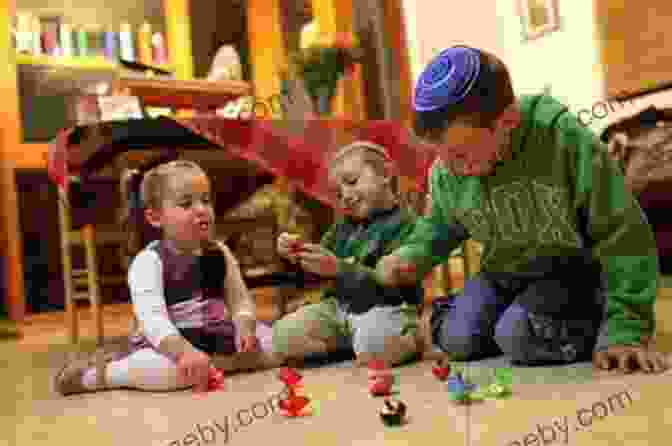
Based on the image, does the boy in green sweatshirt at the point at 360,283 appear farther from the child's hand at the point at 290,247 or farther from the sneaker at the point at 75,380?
the sneaker at the point at 75,380

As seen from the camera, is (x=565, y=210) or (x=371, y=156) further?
(x=371, y=156)

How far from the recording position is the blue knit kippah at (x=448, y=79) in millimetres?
871

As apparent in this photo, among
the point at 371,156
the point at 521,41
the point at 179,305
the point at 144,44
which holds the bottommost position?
the point at 179,305

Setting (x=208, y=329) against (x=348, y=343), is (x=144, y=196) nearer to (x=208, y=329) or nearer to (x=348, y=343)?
(x=208, y=329)

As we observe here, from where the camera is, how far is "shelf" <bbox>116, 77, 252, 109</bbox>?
8.12 ft

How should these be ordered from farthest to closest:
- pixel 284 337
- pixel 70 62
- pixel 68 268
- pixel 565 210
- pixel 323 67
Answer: pixel 70 62
pixel 323 67
pixel 68 268
pixel 284 337
pixel 565 210

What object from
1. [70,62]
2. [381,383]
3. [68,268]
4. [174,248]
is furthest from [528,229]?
[70,62]

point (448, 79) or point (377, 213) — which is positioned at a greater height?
point (448, 79)

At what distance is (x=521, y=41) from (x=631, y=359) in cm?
209

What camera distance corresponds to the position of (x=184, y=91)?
2.72 meters

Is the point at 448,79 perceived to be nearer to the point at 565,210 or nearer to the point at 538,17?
the point at 565,210

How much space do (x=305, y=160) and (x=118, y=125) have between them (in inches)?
16.3

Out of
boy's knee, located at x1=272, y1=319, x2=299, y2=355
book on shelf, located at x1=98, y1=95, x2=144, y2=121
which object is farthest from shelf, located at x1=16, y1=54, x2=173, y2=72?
boy's knee, located at x1=272, y1=319, x2=299, y2=355

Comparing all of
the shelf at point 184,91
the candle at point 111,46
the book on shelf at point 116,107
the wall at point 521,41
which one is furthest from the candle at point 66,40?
the wall at point 521,41
